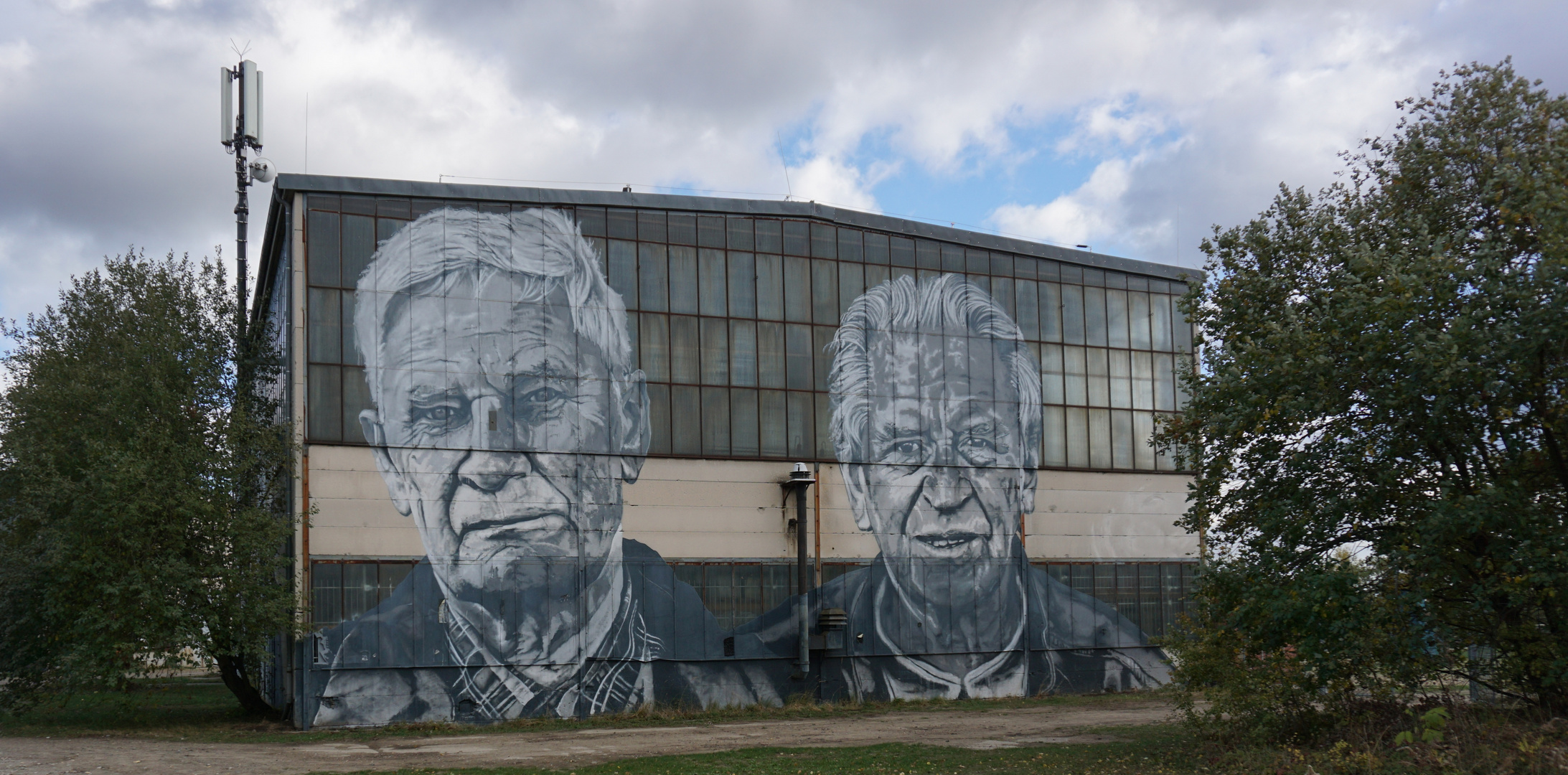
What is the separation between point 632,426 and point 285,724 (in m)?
10.9

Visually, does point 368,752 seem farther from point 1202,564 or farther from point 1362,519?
Answer: point 1362,519

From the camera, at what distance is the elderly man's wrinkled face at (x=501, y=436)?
96.5 ft

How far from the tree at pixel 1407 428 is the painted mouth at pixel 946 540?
1347 cm

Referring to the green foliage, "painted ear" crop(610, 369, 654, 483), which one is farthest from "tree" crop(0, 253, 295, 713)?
the green foliage

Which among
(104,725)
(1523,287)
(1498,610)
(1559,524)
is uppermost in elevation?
(1523,287)

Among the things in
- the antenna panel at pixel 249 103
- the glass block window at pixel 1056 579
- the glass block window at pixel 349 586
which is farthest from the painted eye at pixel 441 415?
the antenna panel at pixel 249 103

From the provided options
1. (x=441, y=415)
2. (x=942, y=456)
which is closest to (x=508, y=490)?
(x=441, y=415)

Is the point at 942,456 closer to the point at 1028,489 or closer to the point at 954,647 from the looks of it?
the point at 1028,489

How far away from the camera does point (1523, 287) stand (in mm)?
16781

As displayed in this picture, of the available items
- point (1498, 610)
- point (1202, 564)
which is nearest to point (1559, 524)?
point (1498, 610)

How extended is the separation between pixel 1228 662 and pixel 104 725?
2584cm

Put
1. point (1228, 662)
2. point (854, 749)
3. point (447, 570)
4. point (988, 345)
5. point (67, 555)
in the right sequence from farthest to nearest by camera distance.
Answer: point (988, 345) → point (447, 570) → point (67, 555) → point (854, 749) → point (1228, 662)

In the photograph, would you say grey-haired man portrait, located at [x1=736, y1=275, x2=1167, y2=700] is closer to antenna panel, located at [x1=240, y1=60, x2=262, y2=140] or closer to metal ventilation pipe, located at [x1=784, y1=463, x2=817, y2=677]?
metal ventilation pipe, located at [x1=784, y1=463, x2=817, y2=677]

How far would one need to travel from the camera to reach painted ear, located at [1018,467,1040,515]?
3647 cm
